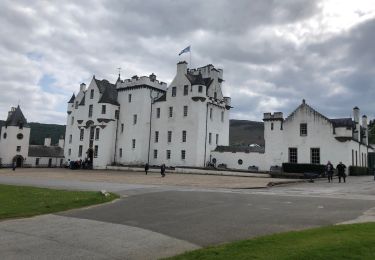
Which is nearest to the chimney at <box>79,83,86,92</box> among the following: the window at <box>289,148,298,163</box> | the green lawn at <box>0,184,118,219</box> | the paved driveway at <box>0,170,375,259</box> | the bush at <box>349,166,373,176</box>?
the window at <box>289,148,298,163</box>

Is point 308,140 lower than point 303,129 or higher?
lower

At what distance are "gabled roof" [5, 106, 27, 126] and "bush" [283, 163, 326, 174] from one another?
62.3m

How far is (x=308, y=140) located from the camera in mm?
45719

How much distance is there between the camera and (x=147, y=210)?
14.8m

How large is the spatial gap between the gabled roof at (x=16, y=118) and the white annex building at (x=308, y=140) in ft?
183

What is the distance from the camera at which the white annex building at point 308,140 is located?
44.2m

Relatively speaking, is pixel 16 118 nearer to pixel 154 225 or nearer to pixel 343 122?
pixel 343 122

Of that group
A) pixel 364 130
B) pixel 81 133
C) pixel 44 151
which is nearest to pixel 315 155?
pixel 364 130

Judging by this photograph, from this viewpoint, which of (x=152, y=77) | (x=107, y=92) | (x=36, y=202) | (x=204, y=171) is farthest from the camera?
(x=107, y=92)

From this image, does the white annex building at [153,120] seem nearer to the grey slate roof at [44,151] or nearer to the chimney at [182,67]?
the chimney at [182,67]

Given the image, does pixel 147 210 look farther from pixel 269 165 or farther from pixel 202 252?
pixel 269 165

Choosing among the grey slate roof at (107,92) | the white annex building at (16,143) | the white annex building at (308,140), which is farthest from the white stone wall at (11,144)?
the white annex building at (308,140)

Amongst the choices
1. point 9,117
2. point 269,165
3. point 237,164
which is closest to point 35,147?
point 9,117

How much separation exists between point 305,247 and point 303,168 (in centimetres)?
3668
